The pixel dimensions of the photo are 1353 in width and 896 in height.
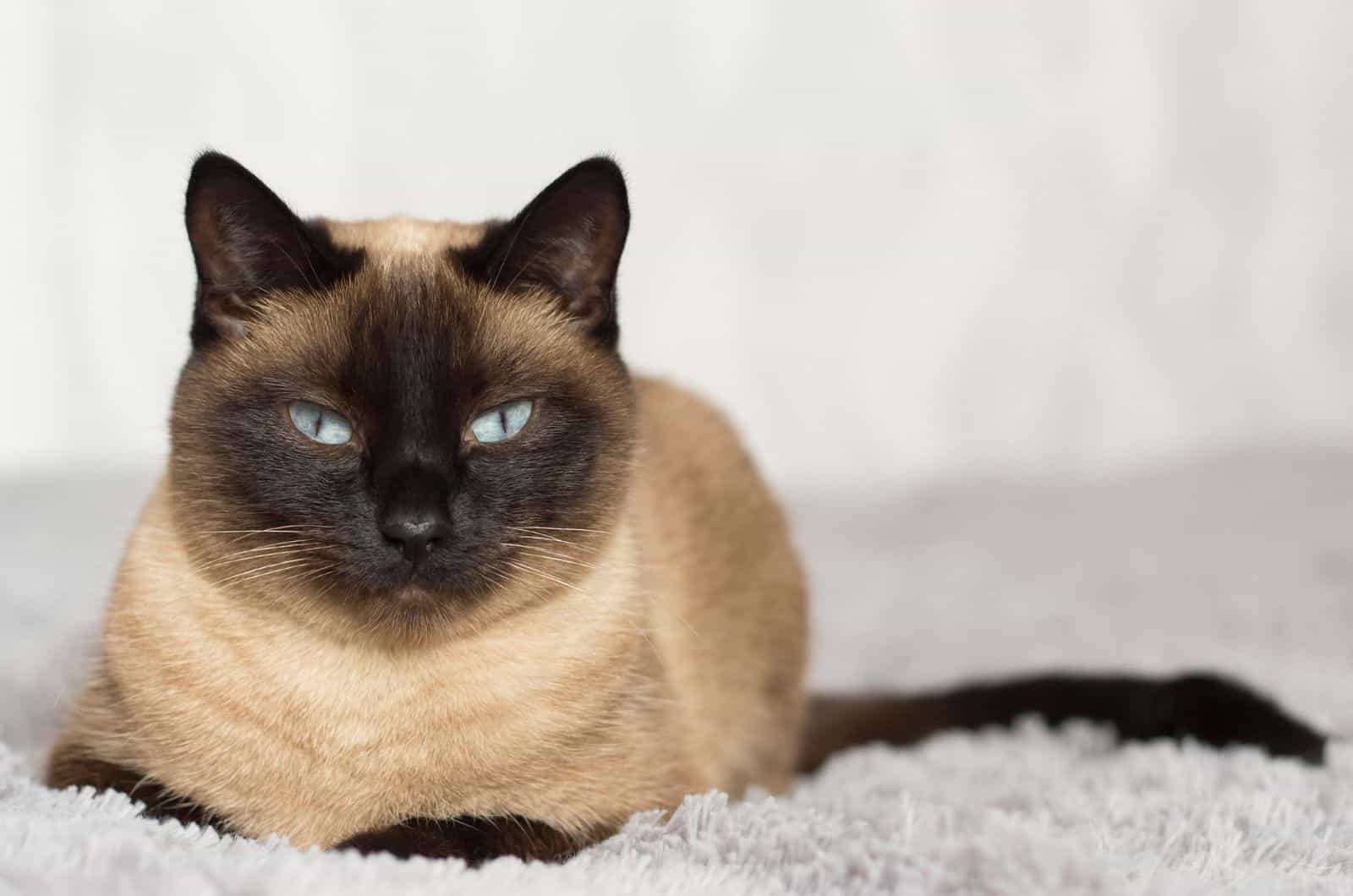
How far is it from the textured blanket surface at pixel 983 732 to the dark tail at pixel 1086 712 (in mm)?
36

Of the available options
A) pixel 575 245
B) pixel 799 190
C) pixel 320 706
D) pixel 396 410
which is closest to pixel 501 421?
pixel 396 410

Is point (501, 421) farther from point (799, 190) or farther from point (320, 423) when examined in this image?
point (799, 190)

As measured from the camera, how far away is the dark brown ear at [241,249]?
134 centimetres

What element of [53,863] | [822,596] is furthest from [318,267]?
[822,596]

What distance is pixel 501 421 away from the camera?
4.51 ft

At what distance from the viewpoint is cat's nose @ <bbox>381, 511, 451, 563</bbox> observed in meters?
1.25

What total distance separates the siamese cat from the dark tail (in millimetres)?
505

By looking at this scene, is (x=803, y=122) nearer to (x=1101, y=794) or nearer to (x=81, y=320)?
(x=81, y=320)

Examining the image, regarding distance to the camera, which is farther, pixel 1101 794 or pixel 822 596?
pixel 822 596

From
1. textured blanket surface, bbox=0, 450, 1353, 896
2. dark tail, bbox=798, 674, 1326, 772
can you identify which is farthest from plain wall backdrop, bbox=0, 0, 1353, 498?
dark tail, bbox=798, 674, 1326, 772

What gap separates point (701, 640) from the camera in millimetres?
1837

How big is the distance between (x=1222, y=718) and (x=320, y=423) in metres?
1.20

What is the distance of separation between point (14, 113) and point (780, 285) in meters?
1.90

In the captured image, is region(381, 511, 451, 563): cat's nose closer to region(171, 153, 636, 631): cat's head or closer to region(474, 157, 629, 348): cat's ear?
region(171, 153, 636, 631): cat's head
